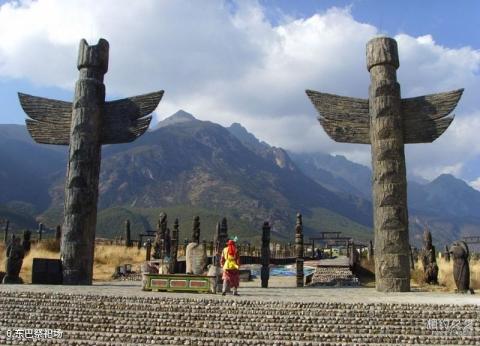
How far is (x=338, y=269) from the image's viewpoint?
17.6 metres

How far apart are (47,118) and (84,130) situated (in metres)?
1.25

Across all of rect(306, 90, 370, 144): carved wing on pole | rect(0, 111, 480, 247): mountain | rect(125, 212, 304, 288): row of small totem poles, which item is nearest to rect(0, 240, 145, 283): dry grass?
rect(125, 212, 304, 288): row of small totem poles

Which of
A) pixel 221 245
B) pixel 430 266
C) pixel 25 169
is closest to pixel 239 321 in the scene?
pixel 221 245

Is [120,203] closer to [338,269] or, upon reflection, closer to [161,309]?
[338,269]

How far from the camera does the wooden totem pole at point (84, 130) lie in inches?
435

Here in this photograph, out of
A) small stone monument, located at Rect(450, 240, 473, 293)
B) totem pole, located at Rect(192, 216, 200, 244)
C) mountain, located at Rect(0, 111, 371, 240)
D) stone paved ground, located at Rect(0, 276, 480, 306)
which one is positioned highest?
mountain, located at Rect(0, 111, 371, 240)

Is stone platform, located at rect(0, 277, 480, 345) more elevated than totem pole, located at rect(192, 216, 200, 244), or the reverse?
totem pole, located at rect(192, 216, 200, 244)

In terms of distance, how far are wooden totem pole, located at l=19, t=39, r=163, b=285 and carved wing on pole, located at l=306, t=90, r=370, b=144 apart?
4009mm

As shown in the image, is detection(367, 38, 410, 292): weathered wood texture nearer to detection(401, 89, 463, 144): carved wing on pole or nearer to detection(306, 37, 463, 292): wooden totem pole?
detection(306, 37, 463, 292): wooden totem pole

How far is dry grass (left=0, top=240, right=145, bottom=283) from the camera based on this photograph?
709 inches

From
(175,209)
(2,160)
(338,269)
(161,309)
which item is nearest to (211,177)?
(175,209)

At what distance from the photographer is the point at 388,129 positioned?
10.5 m

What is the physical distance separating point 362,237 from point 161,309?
116 metres

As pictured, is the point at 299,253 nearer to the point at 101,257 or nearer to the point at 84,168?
the point at 84,168
